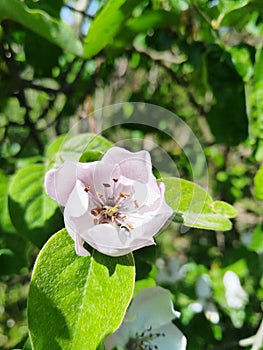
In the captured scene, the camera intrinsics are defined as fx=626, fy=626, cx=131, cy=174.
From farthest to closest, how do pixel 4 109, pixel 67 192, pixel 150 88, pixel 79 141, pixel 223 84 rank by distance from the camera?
pixel 150 88
pixel 4 109
pixel 223 84
pixel 79 141
pixel 67 192

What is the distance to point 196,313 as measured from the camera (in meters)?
1.06

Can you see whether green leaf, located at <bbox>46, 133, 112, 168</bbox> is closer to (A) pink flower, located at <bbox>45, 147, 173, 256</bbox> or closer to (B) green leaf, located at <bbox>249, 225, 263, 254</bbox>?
(A) pink flower, located at <bbox>45, 147, 173, 256</bbox>

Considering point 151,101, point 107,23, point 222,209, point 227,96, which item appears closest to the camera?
point 222,209

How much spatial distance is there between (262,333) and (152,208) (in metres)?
0.34

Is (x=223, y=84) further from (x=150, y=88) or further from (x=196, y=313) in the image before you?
(x=150, y=88)

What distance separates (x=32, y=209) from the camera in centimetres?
85

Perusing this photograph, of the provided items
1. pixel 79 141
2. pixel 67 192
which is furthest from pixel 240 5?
pixel 67 192

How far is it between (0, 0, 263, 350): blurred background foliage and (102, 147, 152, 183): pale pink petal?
0.18 m

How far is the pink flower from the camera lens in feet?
2.12

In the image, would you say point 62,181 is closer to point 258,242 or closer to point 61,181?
point 61,181

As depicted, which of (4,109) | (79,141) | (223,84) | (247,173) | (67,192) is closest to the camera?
(67,192)

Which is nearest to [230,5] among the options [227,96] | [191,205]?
[227,96]

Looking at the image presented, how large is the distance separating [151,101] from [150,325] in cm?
65

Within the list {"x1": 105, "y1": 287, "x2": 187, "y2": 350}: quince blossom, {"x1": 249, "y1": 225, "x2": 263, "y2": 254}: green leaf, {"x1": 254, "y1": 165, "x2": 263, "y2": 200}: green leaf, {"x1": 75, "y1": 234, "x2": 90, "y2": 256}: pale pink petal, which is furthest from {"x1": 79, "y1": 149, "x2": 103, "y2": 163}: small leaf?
{"x1": 249, "y1": 225, "x2": 263, "y2": 254}: green leaf
